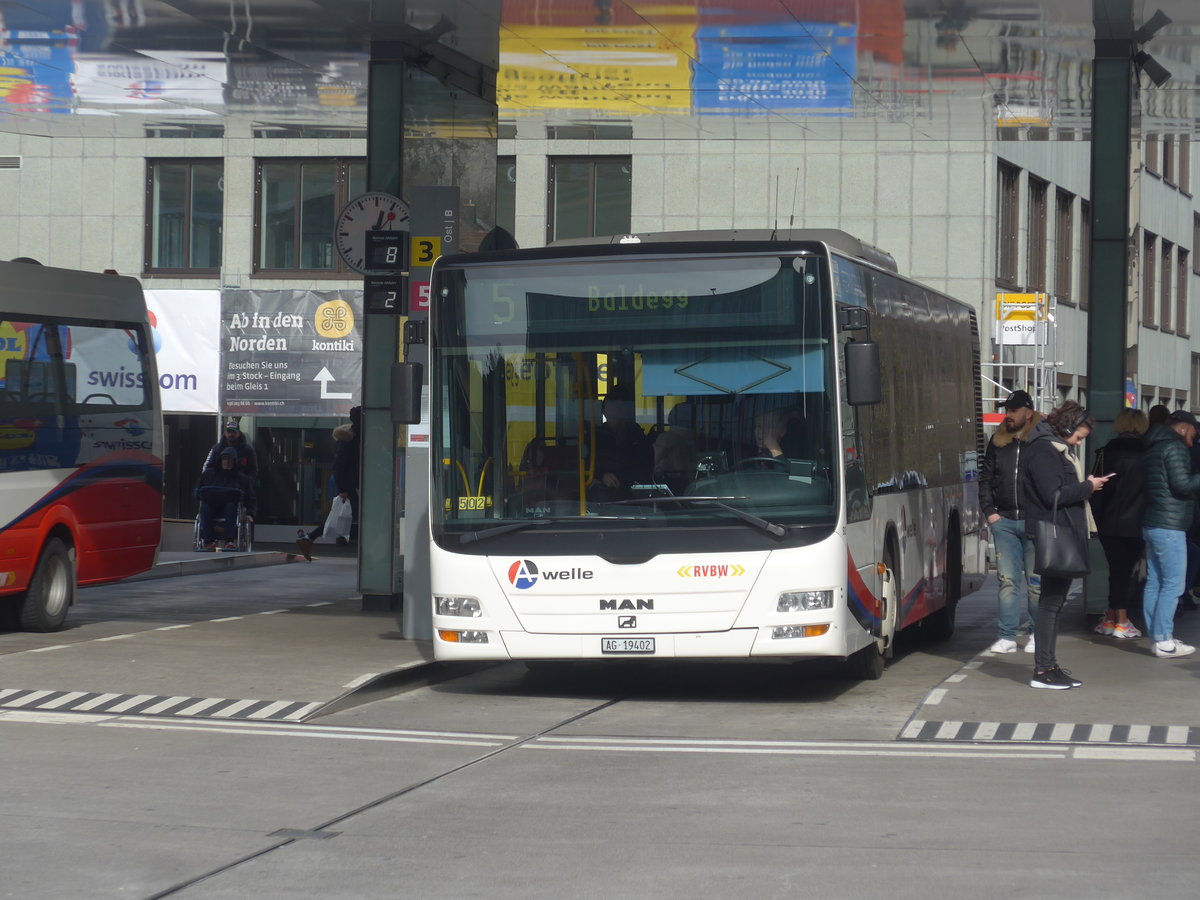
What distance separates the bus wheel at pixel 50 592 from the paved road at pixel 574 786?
4.11 ft

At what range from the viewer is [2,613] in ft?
53.6

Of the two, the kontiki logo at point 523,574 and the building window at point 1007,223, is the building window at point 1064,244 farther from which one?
the kontiki logo at point 523,574

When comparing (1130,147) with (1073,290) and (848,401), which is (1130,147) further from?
(1073,290)

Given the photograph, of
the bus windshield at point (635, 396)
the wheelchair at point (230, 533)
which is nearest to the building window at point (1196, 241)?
the wheelchair at point (230, 533)

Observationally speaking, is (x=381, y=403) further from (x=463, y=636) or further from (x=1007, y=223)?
(x=1007, y=223)

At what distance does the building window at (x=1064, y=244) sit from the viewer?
4031 centimetres

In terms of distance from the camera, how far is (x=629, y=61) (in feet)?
59.9

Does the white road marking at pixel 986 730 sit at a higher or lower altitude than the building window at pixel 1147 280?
lower

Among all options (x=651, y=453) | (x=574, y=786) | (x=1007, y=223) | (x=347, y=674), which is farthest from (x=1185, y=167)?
(x=574, y=786)

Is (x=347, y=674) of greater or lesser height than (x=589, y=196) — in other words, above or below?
below

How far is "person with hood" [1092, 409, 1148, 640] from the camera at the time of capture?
15422 millimetres

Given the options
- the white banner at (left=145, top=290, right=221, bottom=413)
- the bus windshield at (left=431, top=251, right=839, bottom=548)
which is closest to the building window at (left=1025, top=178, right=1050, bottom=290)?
the white banner at (left=145, top=290, right=221, bottom=413)

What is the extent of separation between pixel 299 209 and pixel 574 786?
25.3 metres

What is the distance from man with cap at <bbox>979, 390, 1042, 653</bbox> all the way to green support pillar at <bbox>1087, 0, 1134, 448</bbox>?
7.24 feet
